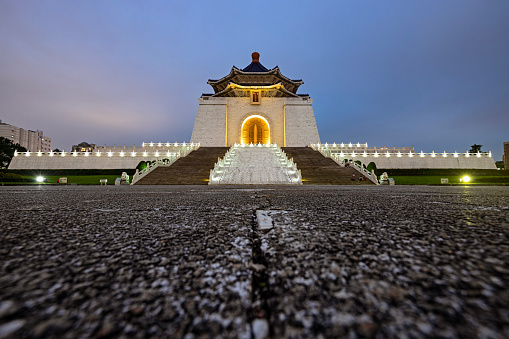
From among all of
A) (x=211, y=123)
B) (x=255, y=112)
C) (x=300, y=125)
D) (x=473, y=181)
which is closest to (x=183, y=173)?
(x=473, y=181)

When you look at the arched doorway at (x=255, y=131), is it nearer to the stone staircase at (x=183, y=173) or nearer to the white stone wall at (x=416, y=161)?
the white stone wall at (x=416, y=161)

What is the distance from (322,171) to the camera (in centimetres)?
1689

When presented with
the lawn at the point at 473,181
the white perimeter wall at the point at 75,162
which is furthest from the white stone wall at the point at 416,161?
the white perimeter wall at the point at 75,162

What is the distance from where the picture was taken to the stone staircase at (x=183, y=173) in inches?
570

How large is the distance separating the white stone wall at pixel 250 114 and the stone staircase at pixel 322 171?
13.9 meters

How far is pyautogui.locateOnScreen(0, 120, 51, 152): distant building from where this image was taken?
276 ft

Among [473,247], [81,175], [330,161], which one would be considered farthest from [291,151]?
[473,247]

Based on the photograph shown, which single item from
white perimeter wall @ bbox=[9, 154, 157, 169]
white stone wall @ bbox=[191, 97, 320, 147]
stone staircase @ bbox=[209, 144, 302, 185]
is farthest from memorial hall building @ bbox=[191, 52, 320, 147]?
stone staircase @ bbox=[209, 144, 302, 185]

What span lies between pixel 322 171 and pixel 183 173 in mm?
9938

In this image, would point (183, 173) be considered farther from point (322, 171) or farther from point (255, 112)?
point (255, 112)

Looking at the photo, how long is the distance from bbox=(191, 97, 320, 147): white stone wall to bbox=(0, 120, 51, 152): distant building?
3614 inches

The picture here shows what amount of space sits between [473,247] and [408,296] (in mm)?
636

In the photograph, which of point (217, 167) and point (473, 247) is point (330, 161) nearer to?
point (217, 167)

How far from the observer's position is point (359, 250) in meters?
0.98
